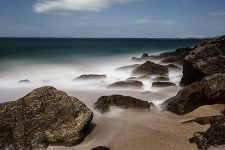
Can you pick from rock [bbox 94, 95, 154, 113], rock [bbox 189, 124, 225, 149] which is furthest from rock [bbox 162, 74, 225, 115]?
rock [bbox 189, 124, 225, 149]

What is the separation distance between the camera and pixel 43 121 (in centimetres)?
765

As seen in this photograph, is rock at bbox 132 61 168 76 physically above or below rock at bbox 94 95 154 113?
below

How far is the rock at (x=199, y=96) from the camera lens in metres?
9.38

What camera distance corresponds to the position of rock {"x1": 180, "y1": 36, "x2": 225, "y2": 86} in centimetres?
1238

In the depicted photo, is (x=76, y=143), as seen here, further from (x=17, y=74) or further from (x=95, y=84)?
(x=17, y=74)

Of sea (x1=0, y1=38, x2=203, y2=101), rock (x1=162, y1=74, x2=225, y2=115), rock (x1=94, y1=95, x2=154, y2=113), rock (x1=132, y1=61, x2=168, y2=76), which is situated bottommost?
sea (x1=0, y1=38, x2=203, y2=101)

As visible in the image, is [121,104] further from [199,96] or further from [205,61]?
[205,61]

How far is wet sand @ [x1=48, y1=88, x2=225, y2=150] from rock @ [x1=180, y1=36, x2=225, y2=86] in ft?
10.1

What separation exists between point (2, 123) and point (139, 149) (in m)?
3.06

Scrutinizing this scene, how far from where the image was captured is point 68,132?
7473mm

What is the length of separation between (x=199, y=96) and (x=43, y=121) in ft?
14.3

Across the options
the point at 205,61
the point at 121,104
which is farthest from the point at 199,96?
the point at 205,61

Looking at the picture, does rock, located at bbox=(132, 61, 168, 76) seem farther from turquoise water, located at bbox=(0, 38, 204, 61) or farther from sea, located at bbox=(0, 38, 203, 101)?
turquoise water, located at bbox=(0, 38, 204, 61)

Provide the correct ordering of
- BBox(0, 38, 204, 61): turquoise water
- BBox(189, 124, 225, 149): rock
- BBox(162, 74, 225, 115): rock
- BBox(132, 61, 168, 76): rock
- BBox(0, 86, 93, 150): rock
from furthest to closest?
BBox(0, 38, 204, 61): turquoise water → BBox(132, 61, 168, 76): rock → BBox(162, 74, 225, 115): rock → BBox(0, 86, 93, 150): rock → BBox(189, 124, 225, 149): rock
